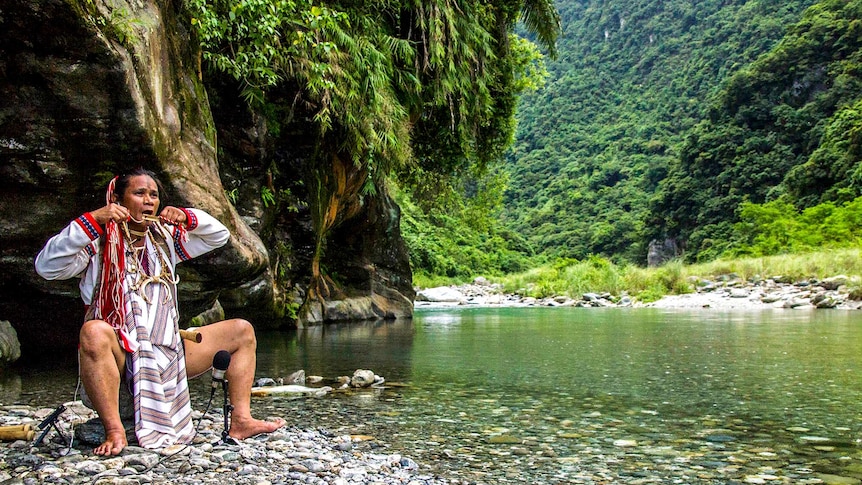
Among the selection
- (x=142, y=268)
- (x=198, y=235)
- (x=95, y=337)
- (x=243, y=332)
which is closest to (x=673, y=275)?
(x=243, y=332)

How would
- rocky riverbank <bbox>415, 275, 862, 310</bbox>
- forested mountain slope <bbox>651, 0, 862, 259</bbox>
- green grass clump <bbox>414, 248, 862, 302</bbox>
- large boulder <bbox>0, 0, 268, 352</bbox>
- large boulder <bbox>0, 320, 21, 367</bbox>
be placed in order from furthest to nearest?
forested mountain slope <bbox>651, 0, 862, 259</bbox> < green grass clump <bbox>414, 248, 862, 302</bbox> < rocky riverbank <bbox>415, 275, 862, 310</bbox> < large boulder <bbox>0, 320, 21, 367</bbox> < large boulder <bbox>0, 0, 268, 352</bbox>

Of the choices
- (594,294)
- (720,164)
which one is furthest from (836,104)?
(594,294)

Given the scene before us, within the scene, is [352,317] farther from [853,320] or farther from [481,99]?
[853,320]

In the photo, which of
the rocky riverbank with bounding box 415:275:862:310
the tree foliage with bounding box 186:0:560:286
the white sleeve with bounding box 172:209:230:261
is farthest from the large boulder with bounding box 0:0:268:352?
the rocky riverbank with bounding box 415:275:862:310

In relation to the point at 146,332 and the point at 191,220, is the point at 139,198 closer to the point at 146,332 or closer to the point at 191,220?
the point at 191,220

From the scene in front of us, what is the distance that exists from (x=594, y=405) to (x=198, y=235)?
2909mm

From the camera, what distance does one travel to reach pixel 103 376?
9.69 feet

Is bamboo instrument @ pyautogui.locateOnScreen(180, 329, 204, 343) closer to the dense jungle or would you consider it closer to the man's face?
the man's face

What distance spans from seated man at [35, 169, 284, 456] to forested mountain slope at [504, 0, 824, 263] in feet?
146

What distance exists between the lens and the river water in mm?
3268

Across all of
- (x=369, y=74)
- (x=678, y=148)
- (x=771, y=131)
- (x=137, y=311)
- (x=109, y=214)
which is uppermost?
(x=678, y=148)

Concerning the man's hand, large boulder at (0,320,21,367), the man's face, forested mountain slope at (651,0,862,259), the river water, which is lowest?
the river water

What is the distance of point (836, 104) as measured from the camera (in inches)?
1799

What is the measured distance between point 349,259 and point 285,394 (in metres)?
10.2
